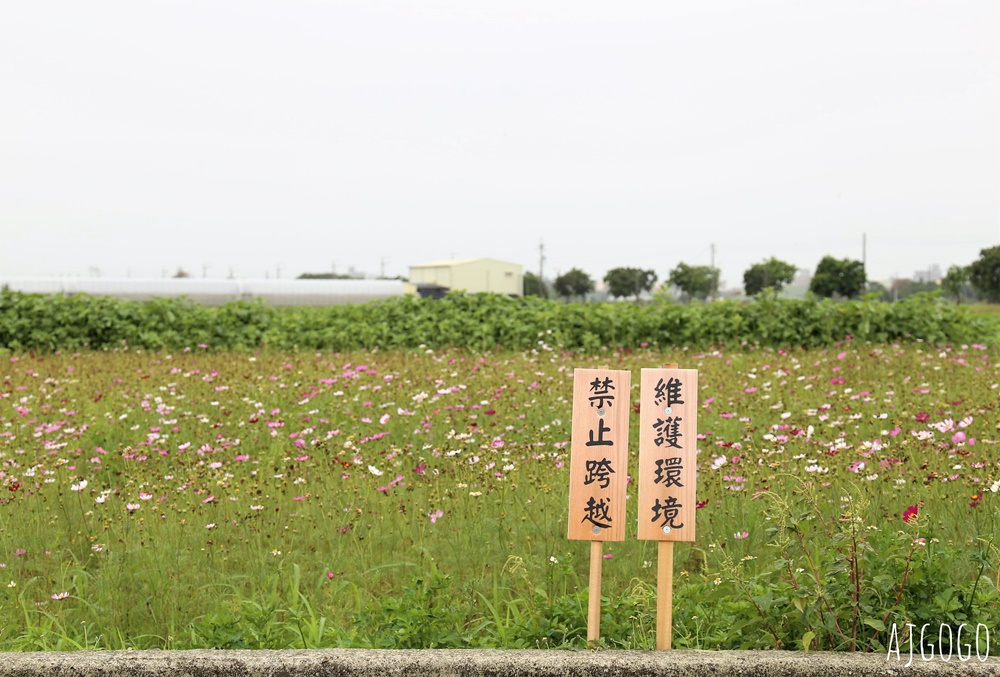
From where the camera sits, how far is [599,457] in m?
2.74

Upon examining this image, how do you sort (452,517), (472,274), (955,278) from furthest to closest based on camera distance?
(472,274), (955,278), (452,517)

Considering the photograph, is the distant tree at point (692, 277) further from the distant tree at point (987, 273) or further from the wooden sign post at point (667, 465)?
the wooden sign post at point (667, 465)

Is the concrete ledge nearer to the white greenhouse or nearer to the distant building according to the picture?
the white greenhouse

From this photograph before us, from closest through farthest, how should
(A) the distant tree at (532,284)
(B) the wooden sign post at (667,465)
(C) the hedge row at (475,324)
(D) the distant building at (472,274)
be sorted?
(B) the wooden sign post at (667,465), (C) the hedge row at (475,324), (D) the distant building at (472,274), (A) the distant tree at (532,284)

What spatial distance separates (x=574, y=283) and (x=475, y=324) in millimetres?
68446

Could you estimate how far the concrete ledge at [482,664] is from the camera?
8.20 ft

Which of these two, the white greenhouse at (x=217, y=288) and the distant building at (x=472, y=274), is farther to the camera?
the distant building at (x=472, y=274)

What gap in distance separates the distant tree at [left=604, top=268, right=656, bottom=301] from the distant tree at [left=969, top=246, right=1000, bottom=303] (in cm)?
2921

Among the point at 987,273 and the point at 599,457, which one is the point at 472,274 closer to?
the point at 987,273

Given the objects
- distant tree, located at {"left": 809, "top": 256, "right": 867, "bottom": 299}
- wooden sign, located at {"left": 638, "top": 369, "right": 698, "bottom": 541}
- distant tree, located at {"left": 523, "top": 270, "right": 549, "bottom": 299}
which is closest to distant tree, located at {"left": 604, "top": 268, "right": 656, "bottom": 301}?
distant tree, located at {"left": 523, "top": 270, "right": 549, "bottom": 299}

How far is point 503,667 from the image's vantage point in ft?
8.20

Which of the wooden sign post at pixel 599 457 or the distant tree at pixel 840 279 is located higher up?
the distant tree at pixel 840 279

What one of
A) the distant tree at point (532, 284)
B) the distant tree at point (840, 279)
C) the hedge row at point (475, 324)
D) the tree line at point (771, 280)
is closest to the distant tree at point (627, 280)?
the tree line at point (771, 280)

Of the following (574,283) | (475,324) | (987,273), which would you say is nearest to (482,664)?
(475,324)
